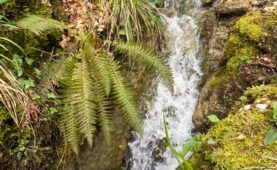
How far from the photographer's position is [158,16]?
378cm

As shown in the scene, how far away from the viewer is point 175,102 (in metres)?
3.44

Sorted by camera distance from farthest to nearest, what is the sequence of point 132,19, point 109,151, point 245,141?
point 132,19 < point 109,151 < point 245,141

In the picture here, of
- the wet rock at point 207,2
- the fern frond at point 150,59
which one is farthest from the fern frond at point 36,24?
the wet rock at point 207,2

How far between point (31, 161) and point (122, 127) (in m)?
1.08

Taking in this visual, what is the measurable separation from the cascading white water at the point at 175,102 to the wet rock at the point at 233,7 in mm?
402

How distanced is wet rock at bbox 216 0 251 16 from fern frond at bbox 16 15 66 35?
207 centimetres

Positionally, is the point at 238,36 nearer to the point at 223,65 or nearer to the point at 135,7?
the point at 223,65

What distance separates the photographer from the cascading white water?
318 cm

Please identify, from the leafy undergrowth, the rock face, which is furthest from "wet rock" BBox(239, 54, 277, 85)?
the leafy undergrowth

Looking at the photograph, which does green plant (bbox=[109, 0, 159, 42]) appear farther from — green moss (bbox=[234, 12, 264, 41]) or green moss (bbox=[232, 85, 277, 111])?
green moss (bbox=[232, 85, 277, 111])

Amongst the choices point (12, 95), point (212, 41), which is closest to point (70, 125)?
point (12, 95)

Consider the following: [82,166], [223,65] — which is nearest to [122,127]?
[82,166]

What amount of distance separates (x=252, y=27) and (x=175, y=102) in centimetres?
122

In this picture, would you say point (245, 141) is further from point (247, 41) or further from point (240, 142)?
point (247, 41)
